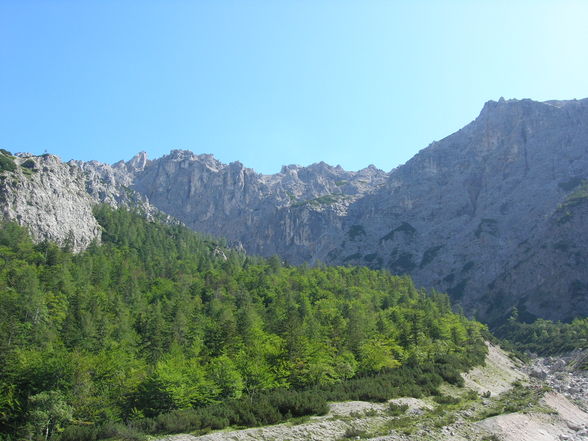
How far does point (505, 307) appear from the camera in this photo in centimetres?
18738

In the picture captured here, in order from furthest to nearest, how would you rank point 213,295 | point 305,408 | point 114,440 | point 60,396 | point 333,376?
point 213,295, point 333,376, point 305,408, point 60,396, point 114,440

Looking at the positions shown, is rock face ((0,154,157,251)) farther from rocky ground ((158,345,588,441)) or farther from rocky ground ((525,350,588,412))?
rocky ground ((525,350,588,412))

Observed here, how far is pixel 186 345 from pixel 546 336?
115 m

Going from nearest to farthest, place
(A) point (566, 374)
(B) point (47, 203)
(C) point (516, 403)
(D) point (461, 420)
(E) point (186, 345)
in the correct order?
(D) point (461, 420)
(C) point (516, 403)
(E) point (186, 345)
(A) point (566, 374)
(B) point (47, 203)

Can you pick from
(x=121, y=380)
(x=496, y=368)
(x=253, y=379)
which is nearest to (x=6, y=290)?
(x=121, y=380)

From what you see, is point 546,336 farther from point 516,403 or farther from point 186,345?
point 186,345

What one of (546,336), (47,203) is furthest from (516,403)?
(47,203)

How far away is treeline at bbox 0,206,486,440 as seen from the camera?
43.2 m

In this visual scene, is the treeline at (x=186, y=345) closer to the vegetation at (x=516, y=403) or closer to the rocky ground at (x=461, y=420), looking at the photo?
the rocky ground at (x=461, y=420)

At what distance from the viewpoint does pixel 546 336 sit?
446ft

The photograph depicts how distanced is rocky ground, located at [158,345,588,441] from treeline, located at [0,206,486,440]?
280 cm

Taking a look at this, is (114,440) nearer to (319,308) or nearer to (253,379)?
(253,379)

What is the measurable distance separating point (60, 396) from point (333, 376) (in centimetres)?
3273

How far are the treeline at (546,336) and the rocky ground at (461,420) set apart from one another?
53.3 meters
